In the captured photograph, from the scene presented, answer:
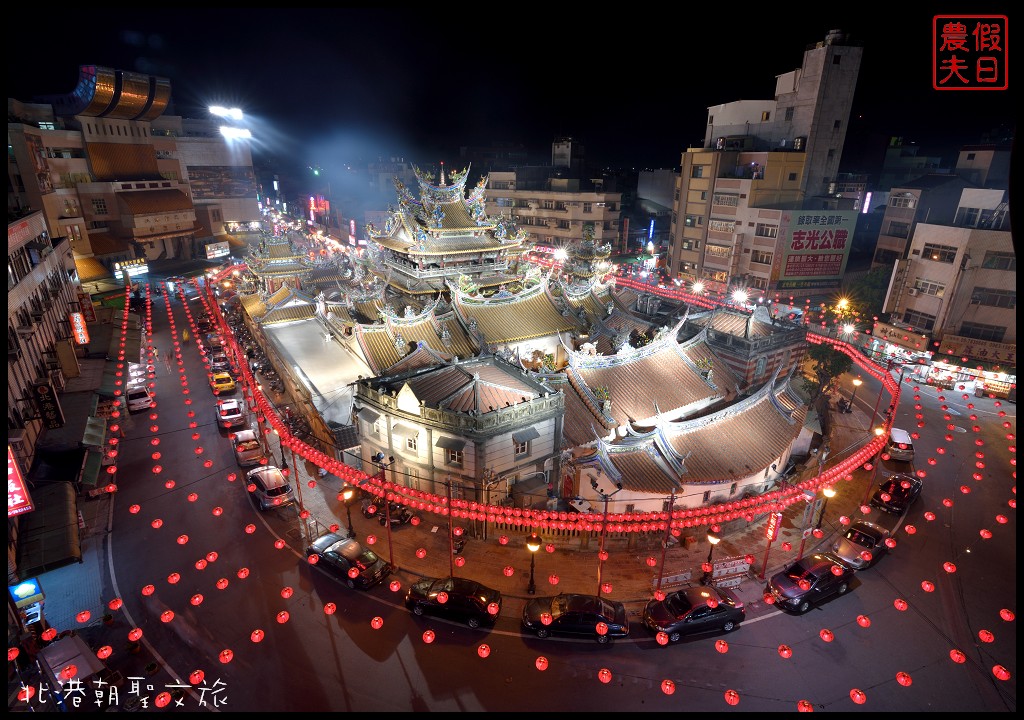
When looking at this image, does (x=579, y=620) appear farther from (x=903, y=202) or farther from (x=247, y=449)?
(x=903, y=202)

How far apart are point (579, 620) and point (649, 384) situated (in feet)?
47.4

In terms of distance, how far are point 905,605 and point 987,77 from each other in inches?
750

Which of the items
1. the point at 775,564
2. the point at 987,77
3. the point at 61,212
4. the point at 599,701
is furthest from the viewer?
the point at 61,212

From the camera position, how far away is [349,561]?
21.6 meters

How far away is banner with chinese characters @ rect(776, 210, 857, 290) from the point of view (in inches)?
2249

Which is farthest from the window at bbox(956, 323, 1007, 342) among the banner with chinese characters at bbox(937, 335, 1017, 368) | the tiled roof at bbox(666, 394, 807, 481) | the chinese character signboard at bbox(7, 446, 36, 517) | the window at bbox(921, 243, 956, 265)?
the chinese character signboard at bbox(7, 446, 36, 517)

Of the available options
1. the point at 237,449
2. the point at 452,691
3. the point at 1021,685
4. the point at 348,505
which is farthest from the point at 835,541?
the point at 237,449

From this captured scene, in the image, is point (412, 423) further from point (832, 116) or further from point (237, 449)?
point (832, 116)

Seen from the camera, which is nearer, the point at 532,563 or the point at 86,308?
the point at 532,563

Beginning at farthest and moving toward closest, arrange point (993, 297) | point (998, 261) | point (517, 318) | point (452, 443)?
1. point (993, 297)
2. point (998, 261)
3. point (517, 318)
4. point (452, 443)

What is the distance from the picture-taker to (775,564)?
23.0 meters

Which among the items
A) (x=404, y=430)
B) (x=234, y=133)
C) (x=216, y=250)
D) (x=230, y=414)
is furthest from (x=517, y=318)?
(x=234, y=133)

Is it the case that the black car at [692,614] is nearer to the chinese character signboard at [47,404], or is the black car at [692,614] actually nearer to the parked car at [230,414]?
the parked car at [230,414]

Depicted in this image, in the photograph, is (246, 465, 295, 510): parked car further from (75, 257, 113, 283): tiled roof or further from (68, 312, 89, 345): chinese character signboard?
(75, 257, 113, 283): tiled roof
